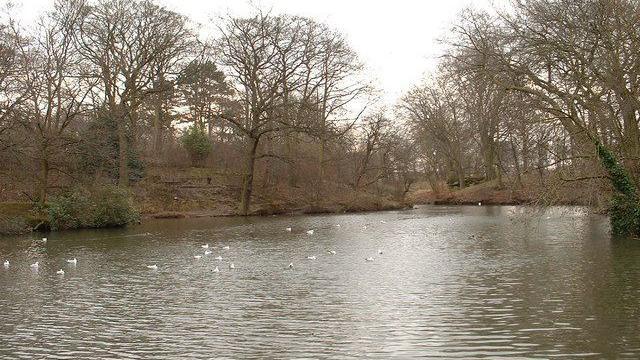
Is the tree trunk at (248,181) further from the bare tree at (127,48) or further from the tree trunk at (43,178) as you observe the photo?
the tree trunk at (43,178)

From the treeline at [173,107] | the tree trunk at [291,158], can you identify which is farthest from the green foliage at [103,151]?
the tree trunk at [291,158]

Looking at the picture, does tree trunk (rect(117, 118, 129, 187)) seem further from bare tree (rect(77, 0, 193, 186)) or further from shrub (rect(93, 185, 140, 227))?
shrub (rect(93, 185, 140, 227))

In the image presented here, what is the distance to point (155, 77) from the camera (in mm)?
38062

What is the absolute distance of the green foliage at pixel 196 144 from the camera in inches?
1770

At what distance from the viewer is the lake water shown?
884cm

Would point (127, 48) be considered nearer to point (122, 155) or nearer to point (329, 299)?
point (122, 155)

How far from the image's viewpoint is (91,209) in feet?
101

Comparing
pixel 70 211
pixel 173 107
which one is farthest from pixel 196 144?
pixel 70 211

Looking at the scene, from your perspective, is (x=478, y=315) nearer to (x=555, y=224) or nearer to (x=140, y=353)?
(x=140, y=353)

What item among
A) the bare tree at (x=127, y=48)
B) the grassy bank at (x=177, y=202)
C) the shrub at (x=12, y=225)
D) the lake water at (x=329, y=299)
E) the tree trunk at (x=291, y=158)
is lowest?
the lake water at (x=329, y=299)

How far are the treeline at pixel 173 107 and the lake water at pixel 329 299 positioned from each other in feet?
28.1

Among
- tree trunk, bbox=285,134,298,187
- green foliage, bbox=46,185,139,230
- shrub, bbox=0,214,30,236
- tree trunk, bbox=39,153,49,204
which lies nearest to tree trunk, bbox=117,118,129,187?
green foliage, bbox=46,185,139,230

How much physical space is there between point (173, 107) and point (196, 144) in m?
5.02

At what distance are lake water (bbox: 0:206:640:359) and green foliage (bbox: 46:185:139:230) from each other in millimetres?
6319
